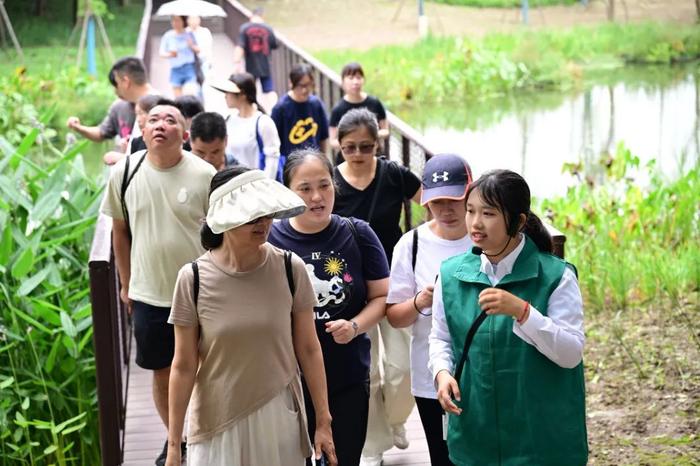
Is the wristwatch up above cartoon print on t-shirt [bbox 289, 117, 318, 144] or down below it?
above

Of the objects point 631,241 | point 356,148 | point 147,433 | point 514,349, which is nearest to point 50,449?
point 147,433

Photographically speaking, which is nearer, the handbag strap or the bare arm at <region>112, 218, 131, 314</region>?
the bare arm at <region>112, 218, 131, 314</region>

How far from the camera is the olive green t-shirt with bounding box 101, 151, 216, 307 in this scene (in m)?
4.62

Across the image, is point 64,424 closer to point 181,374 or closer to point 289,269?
point 181,374

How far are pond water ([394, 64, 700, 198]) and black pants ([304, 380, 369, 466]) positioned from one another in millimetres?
10023

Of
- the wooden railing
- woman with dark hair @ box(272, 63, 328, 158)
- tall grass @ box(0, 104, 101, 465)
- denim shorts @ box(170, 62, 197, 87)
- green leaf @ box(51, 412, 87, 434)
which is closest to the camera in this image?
the wooden railing

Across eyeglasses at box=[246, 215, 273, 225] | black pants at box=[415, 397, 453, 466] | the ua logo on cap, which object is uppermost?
eyeglasses at box=[246, 215, 273, 225]

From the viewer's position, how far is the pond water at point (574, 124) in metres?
17.1

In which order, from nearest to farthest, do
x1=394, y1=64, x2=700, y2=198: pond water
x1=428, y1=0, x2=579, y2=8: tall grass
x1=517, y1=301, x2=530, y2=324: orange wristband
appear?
1. x1=517, y1=301, x2=530, y2=324: orange wristband
2. x1=394, y1=64, x2=700, y2=198: pond water
3. x1=428, y1=0, x2=579, y2=8: tall grass

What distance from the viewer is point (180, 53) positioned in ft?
39.5

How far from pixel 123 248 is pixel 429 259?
1423 millimetres

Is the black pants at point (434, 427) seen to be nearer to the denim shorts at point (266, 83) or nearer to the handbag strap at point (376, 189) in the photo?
the handbag strap at point (376, 189)

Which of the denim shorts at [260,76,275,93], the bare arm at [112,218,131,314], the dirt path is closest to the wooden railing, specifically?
the bare arm at [112,218,131,314]

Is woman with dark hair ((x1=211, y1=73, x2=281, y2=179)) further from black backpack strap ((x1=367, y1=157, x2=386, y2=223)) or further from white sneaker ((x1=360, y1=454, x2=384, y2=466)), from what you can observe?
white sneaker ((x1=360, y1=454, x2=384, y2=466))
